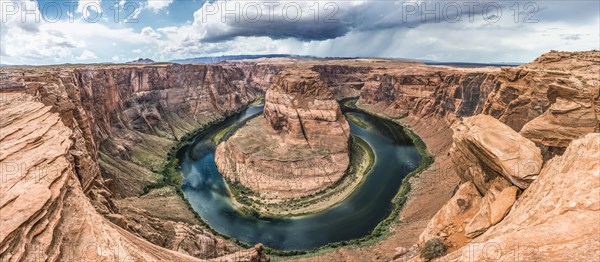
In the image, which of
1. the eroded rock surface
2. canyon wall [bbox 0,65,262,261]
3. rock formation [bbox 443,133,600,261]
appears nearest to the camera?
rock formation [bbox 443,133,600,261]

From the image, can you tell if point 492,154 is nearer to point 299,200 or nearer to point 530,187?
point 530,187

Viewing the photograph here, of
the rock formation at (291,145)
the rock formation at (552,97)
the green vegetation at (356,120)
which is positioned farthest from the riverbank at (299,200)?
the green vegetation at (356,120)

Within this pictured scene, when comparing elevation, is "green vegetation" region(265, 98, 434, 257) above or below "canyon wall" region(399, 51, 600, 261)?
below

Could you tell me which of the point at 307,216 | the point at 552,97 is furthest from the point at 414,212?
the point at 552,97

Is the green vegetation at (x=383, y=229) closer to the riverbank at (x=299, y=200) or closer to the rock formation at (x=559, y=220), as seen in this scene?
the riverbank at (x=299, y=200)

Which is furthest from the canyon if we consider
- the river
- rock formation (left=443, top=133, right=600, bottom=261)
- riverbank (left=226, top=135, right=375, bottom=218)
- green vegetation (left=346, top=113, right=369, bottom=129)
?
green vegetation (left=346, top=113, right=369, bottom=129)

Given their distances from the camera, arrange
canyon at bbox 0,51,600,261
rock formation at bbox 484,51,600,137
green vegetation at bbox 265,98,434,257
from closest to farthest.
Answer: canyon at bbox 0,51,600,261
rock formation at bbox 484,51,600,137
green vegetation at bbox 265,98,434,257

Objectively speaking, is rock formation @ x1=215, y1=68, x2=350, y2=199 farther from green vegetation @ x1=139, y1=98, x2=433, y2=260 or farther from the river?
the river

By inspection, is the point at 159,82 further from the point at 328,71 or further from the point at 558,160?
the point at 558,160
